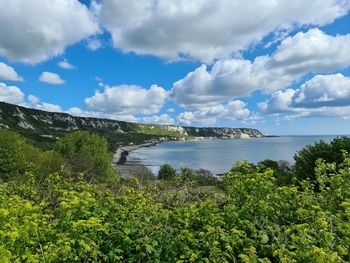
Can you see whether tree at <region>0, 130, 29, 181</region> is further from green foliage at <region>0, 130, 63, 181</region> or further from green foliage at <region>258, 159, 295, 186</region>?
green foliage at <region>258, 159, 295, 186</region>

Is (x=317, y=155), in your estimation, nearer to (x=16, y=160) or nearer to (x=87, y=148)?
(x=16, y=160)

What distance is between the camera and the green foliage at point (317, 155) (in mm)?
29469

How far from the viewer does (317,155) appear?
99.9 ft

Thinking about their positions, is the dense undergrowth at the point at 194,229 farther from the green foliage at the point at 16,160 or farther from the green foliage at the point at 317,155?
the green foliage at the point at 16,160

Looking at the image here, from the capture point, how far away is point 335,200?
27.6ft

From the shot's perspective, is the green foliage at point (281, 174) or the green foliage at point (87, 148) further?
the green foliage at point (87, 148)

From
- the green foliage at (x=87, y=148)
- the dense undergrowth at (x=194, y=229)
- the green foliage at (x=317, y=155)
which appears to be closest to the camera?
the dense undergrowth at (x=194, y=229)

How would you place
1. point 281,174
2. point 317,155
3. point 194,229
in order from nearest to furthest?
point 194,229
point 317,155
point 281,174

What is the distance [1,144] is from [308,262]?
46513mm

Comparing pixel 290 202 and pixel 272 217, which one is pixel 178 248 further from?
pixel 290 202

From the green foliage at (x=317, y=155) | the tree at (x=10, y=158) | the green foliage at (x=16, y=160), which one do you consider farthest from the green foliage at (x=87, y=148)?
the green foliage at (x=317, y=155)

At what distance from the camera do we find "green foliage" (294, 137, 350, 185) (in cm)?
2947

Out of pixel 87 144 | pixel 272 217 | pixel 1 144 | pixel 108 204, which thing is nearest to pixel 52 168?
pixel 1 144

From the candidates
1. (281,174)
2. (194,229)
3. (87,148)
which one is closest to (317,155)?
(281,174)
